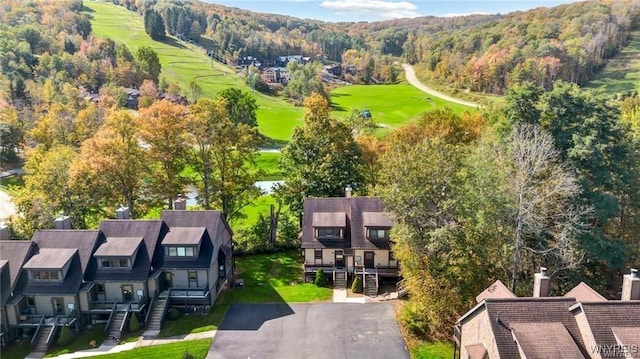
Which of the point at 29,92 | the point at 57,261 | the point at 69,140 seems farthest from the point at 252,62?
the point at 57,261

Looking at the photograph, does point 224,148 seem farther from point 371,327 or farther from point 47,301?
point 371,327

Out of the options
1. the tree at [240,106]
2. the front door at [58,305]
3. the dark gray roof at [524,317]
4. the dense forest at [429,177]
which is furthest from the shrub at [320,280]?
the tree at [240,106]

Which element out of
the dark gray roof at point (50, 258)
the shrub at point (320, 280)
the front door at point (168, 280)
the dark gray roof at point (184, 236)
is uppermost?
the dark gray roof at point (184, 236)

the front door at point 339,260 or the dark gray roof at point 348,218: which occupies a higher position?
the dark gray roof at point 348,218

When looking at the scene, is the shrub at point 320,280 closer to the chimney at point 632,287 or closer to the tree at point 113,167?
the tree at point 113,167

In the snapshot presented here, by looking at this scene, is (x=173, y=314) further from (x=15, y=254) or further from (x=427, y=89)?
(x=427, y=89)

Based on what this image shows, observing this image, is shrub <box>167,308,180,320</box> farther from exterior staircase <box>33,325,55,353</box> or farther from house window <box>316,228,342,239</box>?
house window <box>316,228,342,239</box>

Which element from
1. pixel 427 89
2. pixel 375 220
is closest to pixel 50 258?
pixel 375 220
